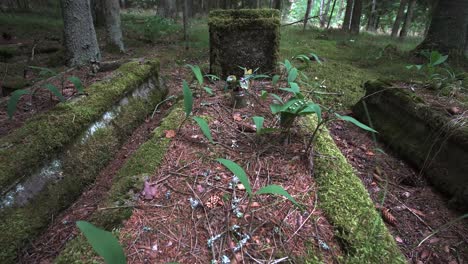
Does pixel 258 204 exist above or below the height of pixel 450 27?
below

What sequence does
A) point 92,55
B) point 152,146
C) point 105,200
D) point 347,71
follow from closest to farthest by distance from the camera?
point 105,200, point 152,146, point 92,55, point 347,71

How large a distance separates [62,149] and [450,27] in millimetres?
6952

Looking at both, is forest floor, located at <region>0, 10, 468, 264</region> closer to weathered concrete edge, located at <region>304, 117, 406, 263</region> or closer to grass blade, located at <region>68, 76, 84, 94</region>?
weathered concrete edge, located at <region>304, 117, 406, 263</region>

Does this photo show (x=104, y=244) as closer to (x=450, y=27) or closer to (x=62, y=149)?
(x=62, y=149)

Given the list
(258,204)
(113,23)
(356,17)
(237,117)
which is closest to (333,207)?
(258,204)

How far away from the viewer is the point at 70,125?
2.35 meters

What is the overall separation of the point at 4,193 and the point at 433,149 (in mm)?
3516

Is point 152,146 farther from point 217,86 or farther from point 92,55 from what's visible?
point 92,55

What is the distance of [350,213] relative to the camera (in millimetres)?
1577

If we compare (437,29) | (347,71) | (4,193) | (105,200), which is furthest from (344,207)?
(437,29)

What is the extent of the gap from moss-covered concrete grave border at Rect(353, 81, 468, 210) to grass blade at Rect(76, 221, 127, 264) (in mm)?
1926

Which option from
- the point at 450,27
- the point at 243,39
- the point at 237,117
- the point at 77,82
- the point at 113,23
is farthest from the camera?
the point at 113,23

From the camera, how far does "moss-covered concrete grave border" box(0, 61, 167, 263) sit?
70.1 inches

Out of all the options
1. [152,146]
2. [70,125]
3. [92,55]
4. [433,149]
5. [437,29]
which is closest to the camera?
[152,146]
